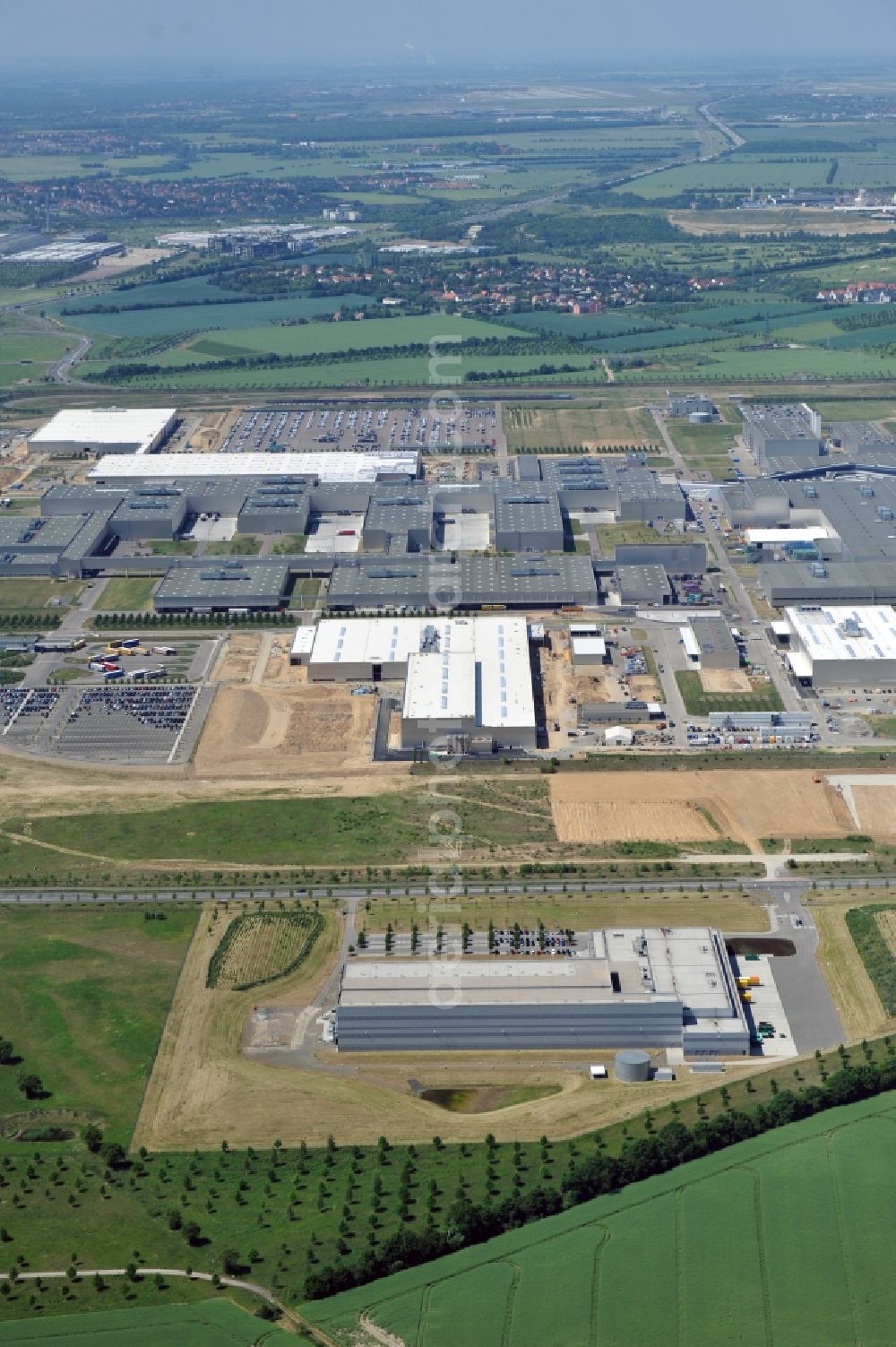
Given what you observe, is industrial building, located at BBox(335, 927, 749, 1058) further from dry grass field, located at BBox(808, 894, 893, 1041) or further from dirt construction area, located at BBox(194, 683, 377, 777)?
dirt construction area, located at BBox(194, 683, 377, 777)

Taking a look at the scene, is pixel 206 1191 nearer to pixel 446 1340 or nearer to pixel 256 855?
pixel 446 1340

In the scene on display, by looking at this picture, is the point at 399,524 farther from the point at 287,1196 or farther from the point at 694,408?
the point at 287,1196

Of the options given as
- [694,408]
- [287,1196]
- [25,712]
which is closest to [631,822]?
[287,1196]

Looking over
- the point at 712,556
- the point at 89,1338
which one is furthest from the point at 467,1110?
the point at 712,556

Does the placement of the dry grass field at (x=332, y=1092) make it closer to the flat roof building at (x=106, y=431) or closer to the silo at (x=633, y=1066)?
the silo at (x=633, y=1066)

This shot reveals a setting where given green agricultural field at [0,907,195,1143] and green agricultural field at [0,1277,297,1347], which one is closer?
green agricultural field at [0,1277,297,1347]

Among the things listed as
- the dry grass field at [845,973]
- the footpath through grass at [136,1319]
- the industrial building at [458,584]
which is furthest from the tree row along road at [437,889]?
the industrial building at [458,584]

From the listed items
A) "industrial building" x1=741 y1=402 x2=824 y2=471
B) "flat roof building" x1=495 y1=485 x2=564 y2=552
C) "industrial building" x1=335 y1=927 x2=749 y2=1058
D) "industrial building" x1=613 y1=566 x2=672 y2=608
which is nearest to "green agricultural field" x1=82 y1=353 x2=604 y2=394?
"industrial building" x1=741 y1=402 x2=824 y2=471

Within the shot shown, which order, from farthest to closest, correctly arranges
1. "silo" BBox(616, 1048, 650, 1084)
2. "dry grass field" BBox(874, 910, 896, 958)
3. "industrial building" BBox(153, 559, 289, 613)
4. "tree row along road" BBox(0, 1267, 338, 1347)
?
"industrial building" BBox(153, 559, 289, 613)
"dry grass field" BBox(874, 910, 896, 958)
"silo" BBox(616, 1048, 650, 1084)
"tree row along road" BBox(0, 1267, 338, 1347)
